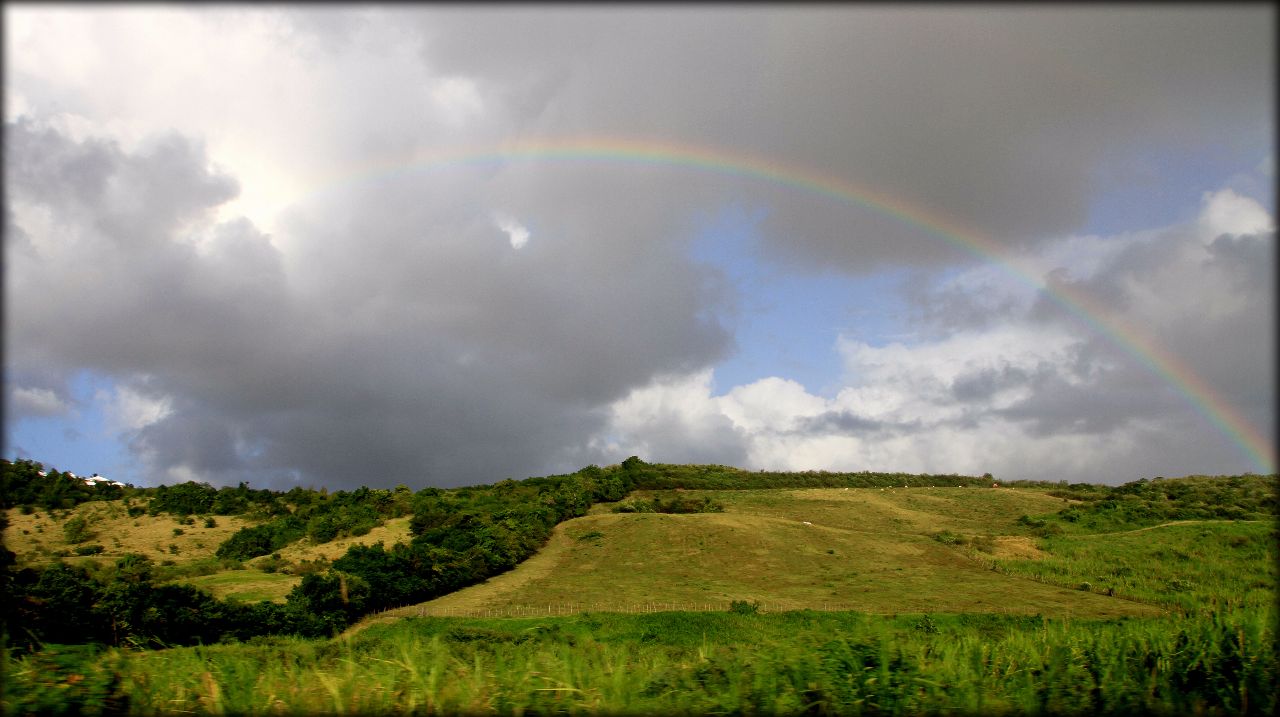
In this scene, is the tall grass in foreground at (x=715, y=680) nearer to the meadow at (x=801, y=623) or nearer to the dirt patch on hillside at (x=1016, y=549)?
the meadow at (x=801, y=623)

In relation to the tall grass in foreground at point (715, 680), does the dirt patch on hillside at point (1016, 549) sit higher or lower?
lower

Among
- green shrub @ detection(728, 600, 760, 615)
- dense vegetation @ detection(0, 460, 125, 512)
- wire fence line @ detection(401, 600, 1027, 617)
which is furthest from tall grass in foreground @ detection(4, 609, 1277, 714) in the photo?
dense vegetation @ detection(0, 460, 125, 512)

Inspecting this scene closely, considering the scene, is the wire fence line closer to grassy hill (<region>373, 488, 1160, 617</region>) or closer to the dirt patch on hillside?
grassy hill (<region>373, 488, 1160, 617</region>)

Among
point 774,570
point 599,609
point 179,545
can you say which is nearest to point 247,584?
point 599,609

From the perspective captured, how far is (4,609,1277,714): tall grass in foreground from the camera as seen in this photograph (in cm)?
613

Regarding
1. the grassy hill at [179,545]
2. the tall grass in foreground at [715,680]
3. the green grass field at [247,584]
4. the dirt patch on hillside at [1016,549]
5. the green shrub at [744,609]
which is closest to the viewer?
the tall grass in foreground at [715,680]

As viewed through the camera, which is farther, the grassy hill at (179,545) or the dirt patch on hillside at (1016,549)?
the dirt patch on hillside at (1016,549)

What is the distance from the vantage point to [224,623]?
115ft

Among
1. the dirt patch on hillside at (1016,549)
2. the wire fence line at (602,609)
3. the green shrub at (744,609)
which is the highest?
the dirt patch on hillside at (1016,549)

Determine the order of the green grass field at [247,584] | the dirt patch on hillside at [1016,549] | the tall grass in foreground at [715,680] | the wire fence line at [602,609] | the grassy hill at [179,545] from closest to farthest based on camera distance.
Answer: the tall grass in foreground at [715,680] → the wire fence line at [602,609] → the green grass field at [247,584] → the grassy hill at [179,545] → the dirt patch on hillside at [1016,549]

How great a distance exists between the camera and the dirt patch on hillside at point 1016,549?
62.1 metres

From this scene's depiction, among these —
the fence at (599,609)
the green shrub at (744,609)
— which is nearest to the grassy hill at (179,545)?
the fence at (599,609)

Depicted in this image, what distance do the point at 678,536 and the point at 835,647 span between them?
57.0 m

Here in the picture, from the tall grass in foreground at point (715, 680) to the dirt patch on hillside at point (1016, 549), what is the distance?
193 feet
